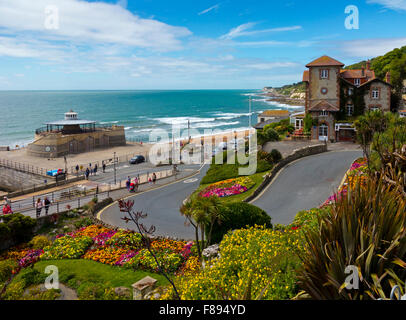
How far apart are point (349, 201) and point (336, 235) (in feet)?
2.84

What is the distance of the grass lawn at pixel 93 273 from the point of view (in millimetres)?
12703

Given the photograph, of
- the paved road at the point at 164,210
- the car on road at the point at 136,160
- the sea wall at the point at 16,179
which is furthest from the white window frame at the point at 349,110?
the sea wall at the point at 16,179

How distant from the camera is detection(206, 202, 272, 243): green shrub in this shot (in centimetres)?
1388

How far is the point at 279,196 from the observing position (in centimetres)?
2253

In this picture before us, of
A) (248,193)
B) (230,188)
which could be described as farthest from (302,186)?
(230,188)

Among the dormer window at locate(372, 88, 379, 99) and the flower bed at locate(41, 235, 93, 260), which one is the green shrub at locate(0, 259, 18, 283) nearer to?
the flower bed at locate(41, 235, 93, 260)

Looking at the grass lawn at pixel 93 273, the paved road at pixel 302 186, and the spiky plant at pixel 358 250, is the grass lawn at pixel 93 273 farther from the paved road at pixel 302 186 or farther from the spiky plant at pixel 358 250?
the paved road at pixel 302 186

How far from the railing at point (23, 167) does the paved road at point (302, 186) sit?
33.8m

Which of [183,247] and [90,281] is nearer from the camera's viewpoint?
[90,281]
